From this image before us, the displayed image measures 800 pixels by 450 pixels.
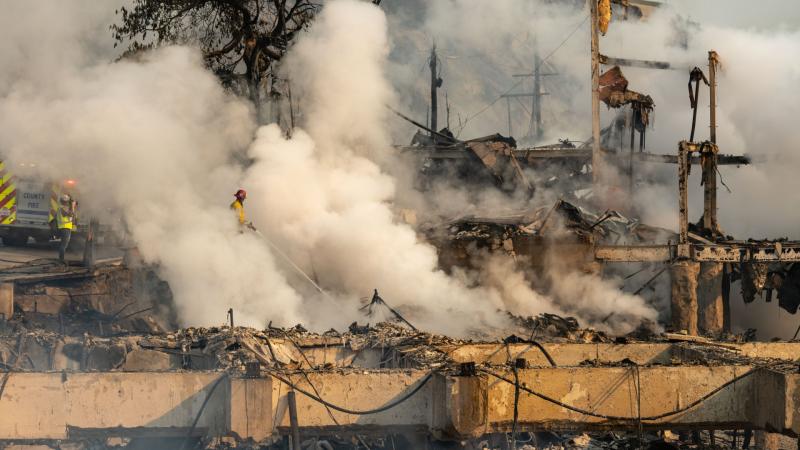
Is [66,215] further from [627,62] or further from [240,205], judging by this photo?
[627,62]

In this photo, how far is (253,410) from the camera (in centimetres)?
1041

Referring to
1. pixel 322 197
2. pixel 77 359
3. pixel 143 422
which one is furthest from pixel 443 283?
pixel 143 422

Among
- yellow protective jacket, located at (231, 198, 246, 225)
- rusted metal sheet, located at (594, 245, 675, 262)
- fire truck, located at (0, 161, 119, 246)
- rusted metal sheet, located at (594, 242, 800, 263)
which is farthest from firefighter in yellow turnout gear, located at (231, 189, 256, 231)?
rusted metal sheet, located at (594, 242, 800, 263)

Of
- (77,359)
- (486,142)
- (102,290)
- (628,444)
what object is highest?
(486,142)

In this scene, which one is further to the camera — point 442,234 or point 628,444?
point 442,234

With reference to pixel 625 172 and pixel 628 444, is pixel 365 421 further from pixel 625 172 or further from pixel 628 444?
pixel 625 172

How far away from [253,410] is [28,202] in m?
12.2

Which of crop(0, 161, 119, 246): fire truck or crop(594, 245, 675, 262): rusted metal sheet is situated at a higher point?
crop(0, 161, 119, 246): fire truck

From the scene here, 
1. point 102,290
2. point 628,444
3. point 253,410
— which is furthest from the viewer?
point 102,290

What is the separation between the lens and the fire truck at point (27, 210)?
782 inches

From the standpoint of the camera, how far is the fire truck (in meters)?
19.9

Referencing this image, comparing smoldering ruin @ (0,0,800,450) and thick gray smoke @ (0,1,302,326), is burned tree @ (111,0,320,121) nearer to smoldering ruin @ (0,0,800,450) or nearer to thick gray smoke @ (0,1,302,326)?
smoldering ruin @ (0,0,800,450)

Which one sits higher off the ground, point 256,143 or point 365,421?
point 256,143

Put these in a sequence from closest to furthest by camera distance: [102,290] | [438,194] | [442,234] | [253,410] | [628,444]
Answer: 1. [253,410]
2. [628,444]
3. [102,290]
4. [442,234]
5. [438,194]
